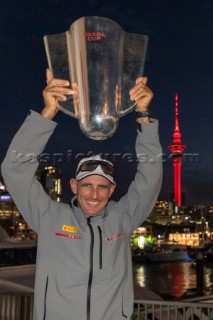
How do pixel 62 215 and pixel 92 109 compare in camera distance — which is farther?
pixel 62 215

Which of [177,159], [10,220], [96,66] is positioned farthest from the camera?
[177,159]

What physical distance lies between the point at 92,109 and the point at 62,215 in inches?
32.2

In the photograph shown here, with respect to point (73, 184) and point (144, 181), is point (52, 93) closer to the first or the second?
point (73, 184)

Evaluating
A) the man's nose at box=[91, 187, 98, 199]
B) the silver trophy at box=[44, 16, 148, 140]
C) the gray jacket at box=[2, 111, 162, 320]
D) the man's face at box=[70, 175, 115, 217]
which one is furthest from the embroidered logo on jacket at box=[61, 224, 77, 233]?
the silver trophy at box=[44, 16, 148, 140]

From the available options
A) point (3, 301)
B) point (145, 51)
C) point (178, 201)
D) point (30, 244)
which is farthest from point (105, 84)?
point (178, 201)

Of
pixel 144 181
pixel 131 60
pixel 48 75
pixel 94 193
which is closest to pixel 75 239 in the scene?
pixel 94 193

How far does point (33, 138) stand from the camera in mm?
3213

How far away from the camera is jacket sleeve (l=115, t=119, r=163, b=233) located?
3.41 m

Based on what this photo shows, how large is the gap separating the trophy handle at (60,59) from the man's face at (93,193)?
1.85 feet

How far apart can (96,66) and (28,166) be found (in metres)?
0.85

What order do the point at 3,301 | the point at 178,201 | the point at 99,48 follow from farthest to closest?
the point at 178,201 < the point at 3,301 < the point at 99,48

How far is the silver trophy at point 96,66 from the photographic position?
119 inches

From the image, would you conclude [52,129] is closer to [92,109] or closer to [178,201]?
[92,109]

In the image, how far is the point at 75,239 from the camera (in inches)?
127
